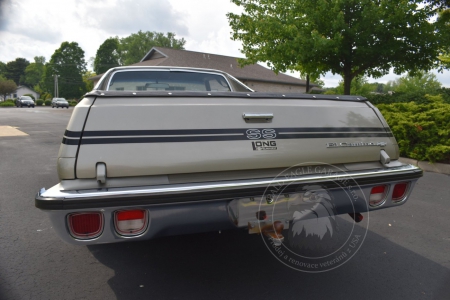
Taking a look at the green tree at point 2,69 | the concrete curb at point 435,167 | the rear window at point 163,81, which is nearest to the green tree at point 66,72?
the green tree at point 2,69

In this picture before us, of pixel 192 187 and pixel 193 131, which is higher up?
pixel 193 131

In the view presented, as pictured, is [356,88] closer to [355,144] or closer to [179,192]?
[355,144]

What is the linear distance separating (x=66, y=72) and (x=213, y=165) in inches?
3312

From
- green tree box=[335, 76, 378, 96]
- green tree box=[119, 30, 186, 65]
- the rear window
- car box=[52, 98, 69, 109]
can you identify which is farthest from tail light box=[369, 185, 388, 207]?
green tree box=[119, 30, 186, 65]

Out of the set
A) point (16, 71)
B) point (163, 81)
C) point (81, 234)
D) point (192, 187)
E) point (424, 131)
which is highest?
point (16, 71)

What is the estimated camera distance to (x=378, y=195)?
273cm

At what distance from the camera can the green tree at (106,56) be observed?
2847 inches

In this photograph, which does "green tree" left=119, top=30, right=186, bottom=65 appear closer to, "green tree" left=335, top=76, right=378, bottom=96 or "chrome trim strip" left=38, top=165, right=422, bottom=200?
"green tree" left=335, top=76, right=378, bottom=96

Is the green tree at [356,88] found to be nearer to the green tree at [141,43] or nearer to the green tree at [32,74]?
the green tree at [141,43]

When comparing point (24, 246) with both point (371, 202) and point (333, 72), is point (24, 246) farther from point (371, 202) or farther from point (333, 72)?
point (333, 72)

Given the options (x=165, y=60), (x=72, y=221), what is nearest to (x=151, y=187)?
(x=72, y=221)

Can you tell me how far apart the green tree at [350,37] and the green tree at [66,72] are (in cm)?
7250

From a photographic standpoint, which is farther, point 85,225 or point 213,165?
point 213,165

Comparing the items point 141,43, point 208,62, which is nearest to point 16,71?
point 141,43
